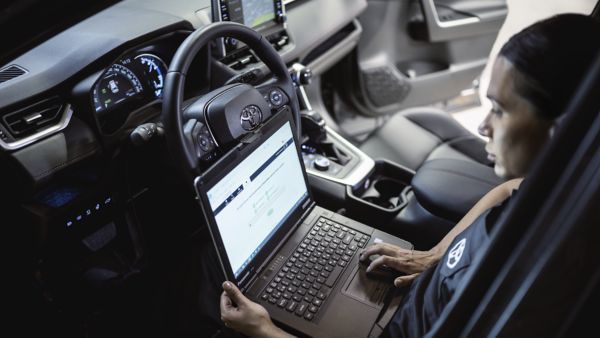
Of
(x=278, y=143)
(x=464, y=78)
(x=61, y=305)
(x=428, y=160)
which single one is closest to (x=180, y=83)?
(x=278, y=143)

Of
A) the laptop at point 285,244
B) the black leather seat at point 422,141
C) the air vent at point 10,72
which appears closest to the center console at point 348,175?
the black leather seat at point 422,141

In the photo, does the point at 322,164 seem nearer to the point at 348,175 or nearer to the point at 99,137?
the point at 348,175

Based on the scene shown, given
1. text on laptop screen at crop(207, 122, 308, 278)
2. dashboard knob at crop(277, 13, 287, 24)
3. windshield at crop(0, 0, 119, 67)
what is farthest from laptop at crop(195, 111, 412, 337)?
dashboard knob at crop(277, 13, 287, 24)

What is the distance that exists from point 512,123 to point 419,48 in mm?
1874

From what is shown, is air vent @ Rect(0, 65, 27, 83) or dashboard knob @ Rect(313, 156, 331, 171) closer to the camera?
air vent @ Rect(0, 65, 27, 83)

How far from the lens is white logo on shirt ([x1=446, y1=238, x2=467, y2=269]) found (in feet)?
2.75

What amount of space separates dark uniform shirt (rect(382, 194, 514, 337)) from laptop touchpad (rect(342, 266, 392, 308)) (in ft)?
0.31

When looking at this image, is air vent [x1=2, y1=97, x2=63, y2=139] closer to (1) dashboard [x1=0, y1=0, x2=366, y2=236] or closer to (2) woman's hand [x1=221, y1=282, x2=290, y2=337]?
(1) dashboard [x1=0, y1=0, x2=366, y2=236]

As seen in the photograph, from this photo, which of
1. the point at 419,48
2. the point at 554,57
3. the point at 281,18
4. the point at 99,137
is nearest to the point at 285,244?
the point at 99,137

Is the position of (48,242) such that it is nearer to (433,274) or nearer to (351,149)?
(433,274)

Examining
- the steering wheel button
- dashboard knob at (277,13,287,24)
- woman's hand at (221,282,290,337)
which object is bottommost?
woman's hand at (221,282,290,337)

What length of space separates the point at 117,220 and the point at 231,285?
514 mm

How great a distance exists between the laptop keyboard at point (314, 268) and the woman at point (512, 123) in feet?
0.34

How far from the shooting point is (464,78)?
2705 millimetres
